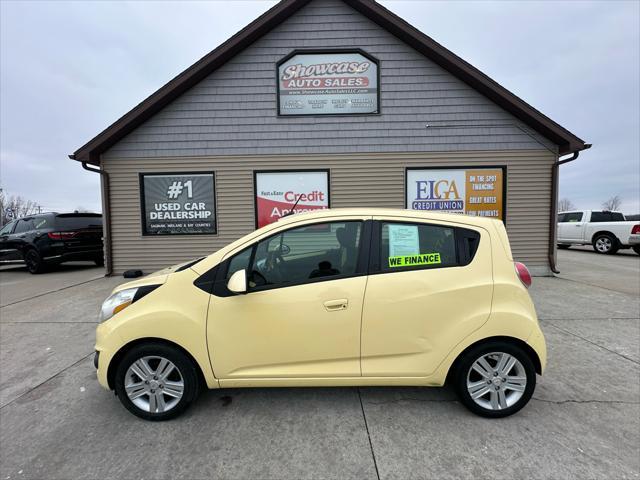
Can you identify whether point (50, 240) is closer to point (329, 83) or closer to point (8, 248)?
point (8, 248)

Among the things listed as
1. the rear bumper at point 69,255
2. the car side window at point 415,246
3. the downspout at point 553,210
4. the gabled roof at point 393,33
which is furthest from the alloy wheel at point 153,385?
the rear bumper at point 69,255

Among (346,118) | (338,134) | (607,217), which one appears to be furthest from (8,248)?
(607,217)

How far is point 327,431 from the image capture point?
2.25 metres

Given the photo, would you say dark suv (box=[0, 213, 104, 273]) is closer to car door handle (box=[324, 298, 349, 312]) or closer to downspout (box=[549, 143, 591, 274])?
car door handle (box=[324, 298, 349, 312])

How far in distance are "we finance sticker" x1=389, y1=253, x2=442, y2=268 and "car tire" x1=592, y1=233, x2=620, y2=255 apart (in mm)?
15235

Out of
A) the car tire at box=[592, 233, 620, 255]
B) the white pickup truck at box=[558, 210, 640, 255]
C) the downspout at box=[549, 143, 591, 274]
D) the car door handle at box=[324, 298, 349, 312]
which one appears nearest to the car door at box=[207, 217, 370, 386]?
the car door handle at box=[324, 298, 349, 312]

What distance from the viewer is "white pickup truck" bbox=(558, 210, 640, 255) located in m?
12.2

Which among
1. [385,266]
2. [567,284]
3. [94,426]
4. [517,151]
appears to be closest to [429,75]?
[517,151]

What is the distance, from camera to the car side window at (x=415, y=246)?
2396mm

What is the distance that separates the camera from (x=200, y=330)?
234 centimetres

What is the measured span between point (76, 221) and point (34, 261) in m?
1.63

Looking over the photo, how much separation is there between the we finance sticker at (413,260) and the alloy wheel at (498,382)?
83cm

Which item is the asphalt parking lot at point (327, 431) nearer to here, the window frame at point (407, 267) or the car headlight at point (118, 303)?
the car headlight at point (118, 303)

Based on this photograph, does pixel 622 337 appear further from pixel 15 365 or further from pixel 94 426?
pixel 15 365
